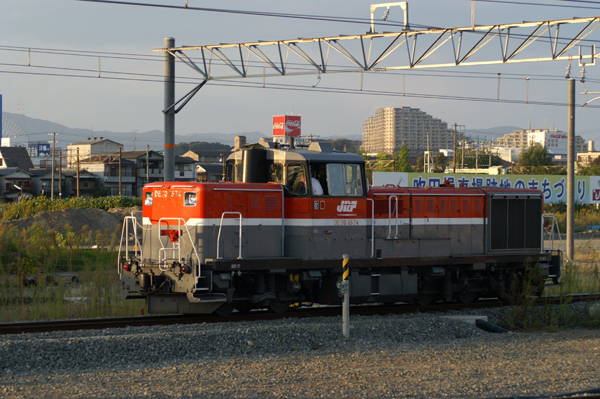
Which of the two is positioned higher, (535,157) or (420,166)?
(535,157)

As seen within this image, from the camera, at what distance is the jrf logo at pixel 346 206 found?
11.4 m

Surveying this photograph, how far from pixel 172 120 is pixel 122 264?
4879 mm

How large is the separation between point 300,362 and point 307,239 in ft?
11.9

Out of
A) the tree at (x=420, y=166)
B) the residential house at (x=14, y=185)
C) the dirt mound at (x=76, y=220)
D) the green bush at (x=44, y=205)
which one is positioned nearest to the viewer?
the dirt mound at (x=76, y=220)

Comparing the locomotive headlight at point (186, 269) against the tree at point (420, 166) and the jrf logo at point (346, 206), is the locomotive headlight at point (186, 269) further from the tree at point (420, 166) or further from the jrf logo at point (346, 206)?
the tree at point (420, 166)

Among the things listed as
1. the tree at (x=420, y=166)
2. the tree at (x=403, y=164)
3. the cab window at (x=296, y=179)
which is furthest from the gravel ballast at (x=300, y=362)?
the tree at (x=420, y=166)

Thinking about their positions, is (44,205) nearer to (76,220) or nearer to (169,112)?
(76,220)

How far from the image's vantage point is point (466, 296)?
13.7 m

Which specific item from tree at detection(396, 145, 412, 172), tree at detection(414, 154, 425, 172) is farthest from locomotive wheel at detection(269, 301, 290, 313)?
tree at detection(414, 154, 425, 172)

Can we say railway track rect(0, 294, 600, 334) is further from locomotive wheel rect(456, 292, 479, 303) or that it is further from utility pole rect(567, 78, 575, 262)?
utility pole rect(567, 78, 575, 262)

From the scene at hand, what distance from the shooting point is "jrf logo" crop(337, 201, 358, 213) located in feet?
37.4

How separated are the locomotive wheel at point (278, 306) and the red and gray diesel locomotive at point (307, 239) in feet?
0.07

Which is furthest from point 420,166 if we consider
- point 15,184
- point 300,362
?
point 300,362

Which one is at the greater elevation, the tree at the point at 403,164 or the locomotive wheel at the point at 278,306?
the tree at the point at 403,164
